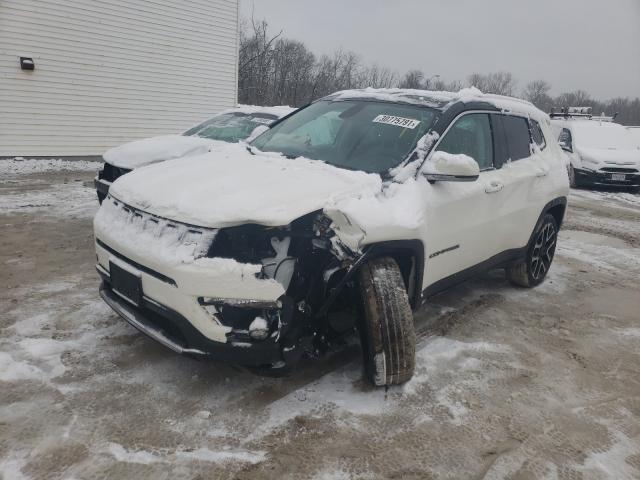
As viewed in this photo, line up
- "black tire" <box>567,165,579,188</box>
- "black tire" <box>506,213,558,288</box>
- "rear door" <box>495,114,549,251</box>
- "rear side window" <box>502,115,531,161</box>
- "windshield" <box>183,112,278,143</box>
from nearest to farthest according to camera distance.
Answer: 1. "rear door" <box>495,114,549,251</box>
2. "rear side window" <box>502,115,531,161</box>
3. "black tire" <box>506,213,558,288</box>
4. "windshield" <box>183,112,278,143</box>
5. "black tire" <box>567,165,579,188</box>

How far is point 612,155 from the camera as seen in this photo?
13.3m

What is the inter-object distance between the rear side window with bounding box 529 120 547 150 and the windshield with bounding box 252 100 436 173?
170cm

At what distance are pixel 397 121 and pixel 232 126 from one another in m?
4.15

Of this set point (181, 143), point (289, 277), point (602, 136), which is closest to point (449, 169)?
point (289, 277)

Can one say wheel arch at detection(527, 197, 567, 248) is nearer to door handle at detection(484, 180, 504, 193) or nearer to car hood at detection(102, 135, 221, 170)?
door handle at detection(484, 180, 504, 193)

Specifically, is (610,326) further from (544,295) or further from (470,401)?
(470,401)

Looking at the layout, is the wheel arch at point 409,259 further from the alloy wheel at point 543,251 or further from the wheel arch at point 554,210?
the alloy wheel at point 543,251

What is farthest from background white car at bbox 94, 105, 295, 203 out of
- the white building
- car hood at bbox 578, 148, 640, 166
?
car hood at bbox 578, 148, 640, 166

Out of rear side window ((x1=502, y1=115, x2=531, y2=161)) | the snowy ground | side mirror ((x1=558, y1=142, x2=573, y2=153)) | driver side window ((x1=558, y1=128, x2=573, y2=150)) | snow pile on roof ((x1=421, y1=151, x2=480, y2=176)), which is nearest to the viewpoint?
the snowy ground

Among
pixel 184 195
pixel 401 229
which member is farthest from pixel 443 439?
Result: pixel 184 195

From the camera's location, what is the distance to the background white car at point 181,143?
18.9 ft

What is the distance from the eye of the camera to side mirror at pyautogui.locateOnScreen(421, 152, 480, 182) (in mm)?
3314

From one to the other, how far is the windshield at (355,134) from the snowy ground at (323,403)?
137 cm

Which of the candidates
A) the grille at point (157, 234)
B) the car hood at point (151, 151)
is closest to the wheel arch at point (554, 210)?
the grille at point (157, 234)
